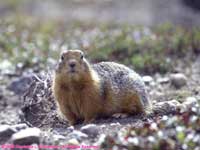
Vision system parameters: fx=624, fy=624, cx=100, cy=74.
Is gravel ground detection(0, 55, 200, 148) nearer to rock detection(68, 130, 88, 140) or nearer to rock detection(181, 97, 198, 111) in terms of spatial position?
rock detection(68, 130, 88, 140)

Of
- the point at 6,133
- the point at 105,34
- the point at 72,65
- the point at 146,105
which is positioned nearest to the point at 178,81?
the point at 146,105

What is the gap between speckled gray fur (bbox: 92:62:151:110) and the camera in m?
7.04

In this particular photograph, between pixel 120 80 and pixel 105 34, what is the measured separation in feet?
18.3

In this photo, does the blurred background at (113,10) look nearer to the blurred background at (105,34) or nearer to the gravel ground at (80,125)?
the blurred background at (105,34)

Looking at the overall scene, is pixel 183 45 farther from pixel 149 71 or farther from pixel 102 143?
pixel 102 143

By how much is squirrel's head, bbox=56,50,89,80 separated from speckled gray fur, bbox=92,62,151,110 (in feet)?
Result: 1.46

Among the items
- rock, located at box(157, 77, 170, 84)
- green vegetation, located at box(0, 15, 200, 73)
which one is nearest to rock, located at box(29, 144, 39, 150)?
rock, located at box(157, 77, 170, 84)

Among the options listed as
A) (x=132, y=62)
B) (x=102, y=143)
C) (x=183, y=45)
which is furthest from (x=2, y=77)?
(x=102, y=143)

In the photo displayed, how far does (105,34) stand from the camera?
12.7 meters

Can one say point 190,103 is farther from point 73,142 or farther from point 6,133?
point 6,133

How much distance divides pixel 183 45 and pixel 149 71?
137cm

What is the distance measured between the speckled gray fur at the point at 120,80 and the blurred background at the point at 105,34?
10.9ft

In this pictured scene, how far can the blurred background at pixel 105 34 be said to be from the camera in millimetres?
11141

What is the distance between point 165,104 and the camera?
23.7 ft
